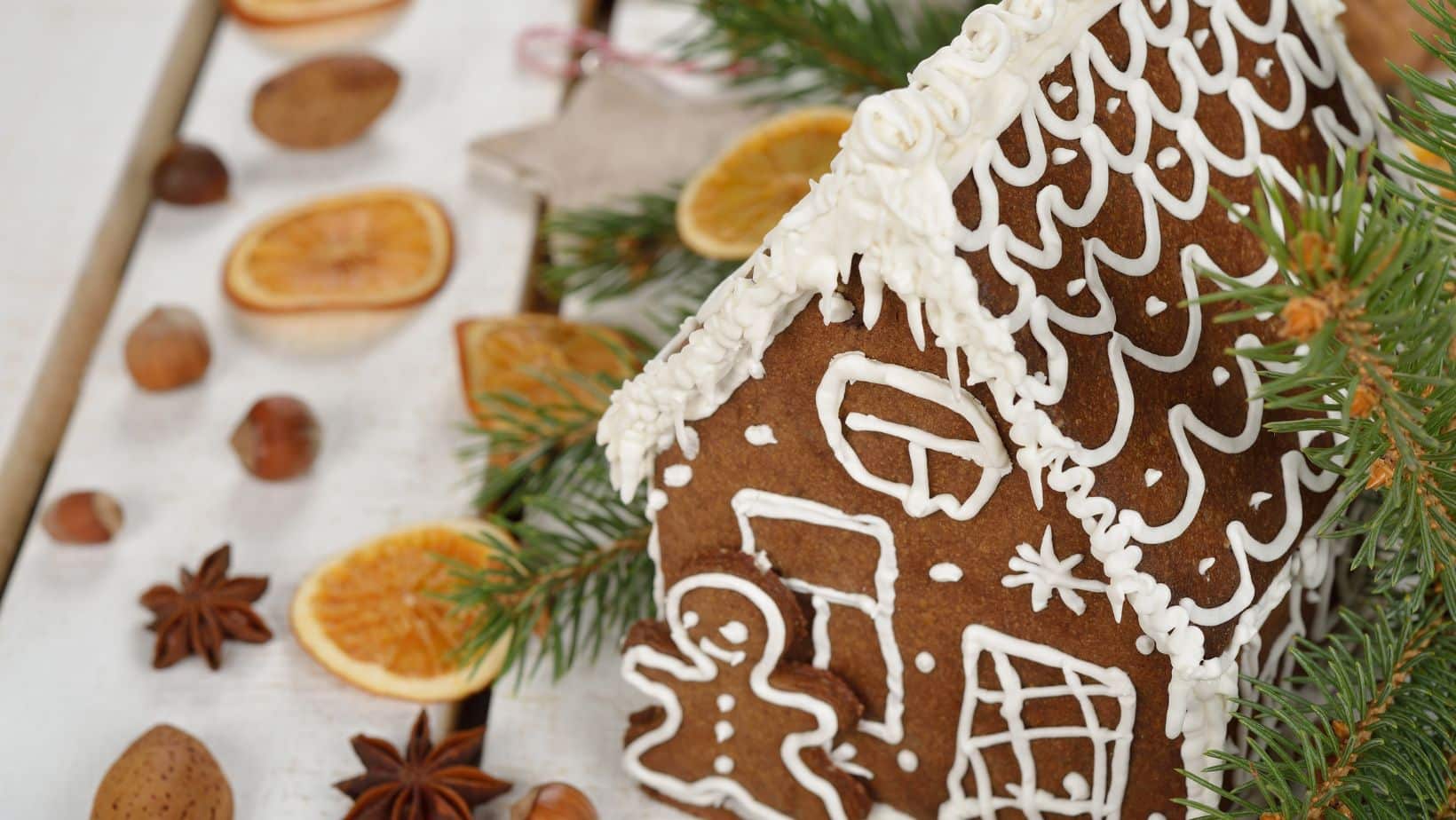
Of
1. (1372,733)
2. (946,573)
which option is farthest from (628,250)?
(1372,733)

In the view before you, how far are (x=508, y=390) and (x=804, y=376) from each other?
53 cm

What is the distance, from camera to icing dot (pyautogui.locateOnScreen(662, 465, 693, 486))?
35.5 inches

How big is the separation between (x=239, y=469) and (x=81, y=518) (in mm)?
140

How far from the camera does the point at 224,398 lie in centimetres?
135

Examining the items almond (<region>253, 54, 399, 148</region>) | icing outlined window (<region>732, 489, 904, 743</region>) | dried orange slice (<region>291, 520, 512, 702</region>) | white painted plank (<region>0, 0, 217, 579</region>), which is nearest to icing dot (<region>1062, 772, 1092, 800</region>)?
icing outlined window (<region>732, 489, 904, 743</region>)

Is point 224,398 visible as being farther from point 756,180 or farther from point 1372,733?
point 1372,733

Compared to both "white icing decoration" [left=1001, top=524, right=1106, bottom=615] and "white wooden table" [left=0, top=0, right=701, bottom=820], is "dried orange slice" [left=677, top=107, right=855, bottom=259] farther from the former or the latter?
"white icing decoration" [left=1001, top=524, right=1106, bottom=615]

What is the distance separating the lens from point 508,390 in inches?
51.1

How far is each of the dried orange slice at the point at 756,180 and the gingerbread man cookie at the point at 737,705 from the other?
41 centimetres

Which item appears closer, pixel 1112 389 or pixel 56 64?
pixel 1112 389

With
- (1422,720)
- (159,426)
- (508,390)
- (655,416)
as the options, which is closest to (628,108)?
(508,390)

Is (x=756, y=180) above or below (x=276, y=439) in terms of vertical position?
above

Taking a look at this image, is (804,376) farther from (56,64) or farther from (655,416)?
(56,64)

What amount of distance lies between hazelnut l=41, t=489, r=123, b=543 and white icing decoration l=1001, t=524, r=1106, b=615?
79 cm
